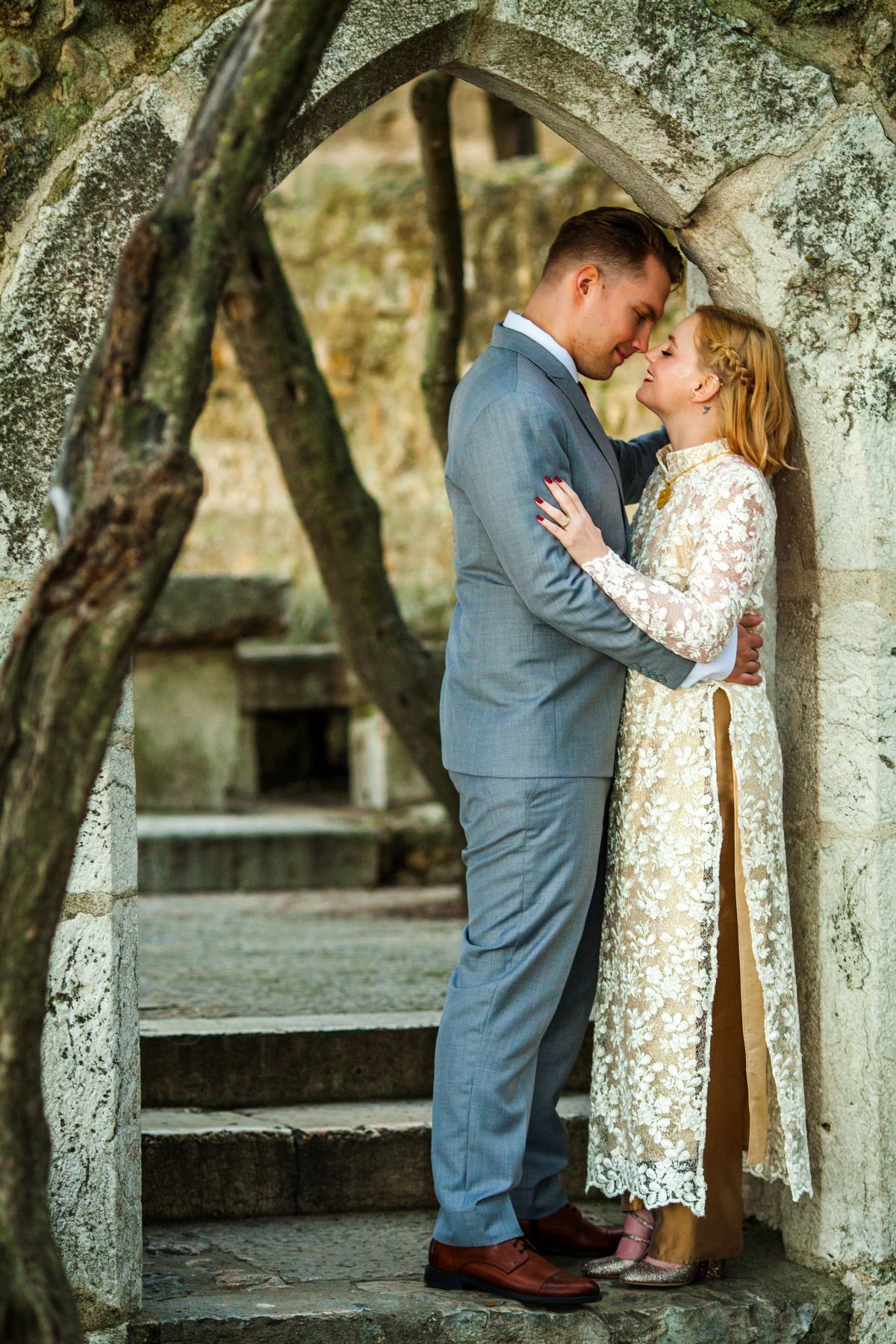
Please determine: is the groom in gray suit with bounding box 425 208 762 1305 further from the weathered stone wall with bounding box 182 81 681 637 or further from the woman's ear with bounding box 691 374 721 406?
the weathered stone wall with bounding box 182 81 681 637

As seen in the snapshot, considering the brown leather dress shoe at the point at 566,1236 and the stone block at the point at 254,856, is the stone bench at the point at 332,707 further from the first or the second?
the brown leather dress shoe at the point at 566,1236

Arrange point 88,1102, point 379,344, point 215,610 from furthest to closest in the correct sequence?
point 379,344 → point 215,610 → point 88,1102

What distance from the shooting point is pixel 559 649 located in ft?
8.86

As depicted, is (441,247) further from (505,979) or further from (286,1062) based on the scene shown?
(505,979)

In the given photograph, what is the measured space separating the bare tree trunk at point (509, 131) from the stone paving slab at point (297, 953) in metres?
5.16

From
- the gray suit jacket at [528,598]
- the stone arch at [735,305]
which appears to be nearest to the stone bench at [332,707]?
the stone arch at [735,305]

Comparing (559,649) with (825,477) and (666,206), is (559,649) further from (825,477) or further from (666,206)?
(666,206)

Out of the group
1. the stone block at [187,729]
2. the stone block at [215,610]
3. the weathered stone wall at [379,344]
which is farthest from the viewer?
the weathered stone wall at [379,344]

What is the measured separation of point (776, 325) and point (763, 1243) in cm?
184

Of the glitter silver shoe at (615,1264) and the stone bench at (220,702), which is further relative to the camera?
the stone bench at (220,702)

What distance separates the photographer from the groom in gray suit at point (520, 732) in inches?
104

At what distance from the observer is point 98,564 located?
169cm

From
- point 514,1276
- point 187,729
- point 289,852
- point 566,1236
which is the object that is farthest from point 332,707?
point 514,1276

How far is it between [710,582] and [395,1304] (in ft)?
4.59
